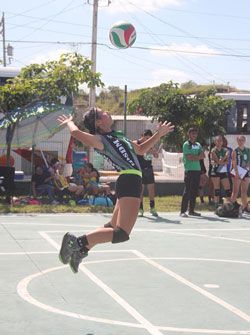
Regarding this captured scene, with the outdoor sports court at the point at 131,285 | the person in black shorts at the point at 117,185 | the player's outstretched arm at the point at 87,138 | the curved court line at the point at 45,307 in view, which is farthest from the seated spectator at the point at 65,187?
the player's outstretched arm at the point at 87,138

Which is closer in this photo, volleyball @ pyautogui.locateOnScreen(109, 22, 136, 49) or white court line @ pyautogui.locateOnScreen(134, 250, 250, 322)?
white court line @ pyautogui.locateOnScreen(134, 250, 250, 322)

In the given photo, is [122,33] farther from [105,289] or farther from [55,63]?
[105,289]

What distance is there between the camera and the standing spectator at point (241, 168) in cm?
1405

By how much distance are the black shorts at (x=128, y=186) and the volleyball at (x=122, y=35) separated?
39.6 feet

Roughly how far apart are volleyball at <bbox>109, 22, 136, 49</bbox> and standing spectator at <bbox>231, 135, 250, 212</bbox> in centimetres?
531

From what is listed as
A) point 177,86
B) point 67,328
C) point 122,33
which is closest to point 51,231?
point 67,328

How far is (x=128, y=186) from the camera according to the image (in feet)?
20.0

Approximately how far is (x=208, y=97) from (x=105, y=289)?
49.0 feet

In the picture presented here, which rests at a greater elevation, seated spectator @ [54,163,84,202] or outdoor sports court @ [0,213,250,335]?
seated spectator @ [54,163,84,202]

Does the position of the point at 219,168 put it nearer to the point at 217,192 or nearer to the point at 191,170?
the point at 217,192

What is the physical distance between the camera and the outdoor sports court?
17.0 ft

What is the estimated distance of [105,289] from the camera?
6.42 meters

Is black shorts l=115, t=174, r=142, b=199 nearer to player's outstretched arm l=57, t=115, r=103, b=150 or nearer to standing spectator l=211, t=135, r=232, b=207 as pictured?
player's outstretched arm l=57, t=115, r=103, b=150

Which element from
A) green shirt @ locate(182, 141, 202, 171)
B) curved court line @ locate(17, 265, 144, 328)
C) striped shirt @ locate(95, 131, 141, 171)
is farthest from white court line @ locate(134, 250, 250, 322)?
green shirt @ locate(182, 141, 202, 171)
